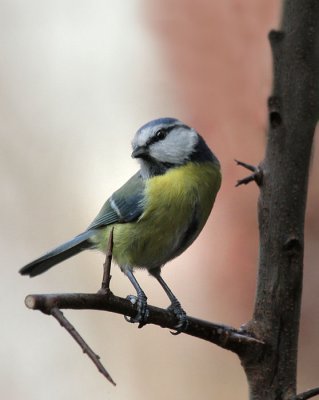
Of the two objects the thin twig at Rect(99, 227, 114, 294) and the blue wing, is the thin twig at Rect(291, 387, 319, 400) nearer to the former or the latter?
the thin twig at Rect(99, 227, 114, 294)


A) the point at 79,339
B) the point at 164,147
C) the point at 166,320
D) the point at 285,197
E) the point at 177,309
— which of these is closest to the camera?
the point at 79,339

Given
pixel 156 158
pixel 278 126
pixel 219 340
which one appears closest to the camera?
pixel 278 126

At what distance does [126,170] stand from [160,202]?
48 cm

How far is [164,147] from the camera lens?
4.64 feet

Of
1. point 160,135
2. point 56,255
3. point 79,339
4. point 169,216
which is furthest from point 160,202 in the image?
point 79,339

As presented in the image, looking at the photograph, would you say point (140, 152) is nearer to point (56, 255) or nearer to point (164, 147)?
point (164, 147)

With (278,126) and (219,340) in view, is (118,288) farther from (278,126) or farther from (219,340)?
(278,126)

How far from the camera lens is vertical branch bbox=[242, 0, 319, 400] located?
765mm

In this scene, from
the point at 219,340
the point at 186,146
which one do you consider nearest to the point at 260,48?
the point at 186,146

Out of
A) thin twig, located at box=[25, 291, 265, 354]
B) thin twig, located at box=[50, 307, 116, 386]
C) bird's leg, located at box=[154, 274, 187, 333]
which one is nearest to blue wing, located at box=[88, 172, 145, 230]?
bird's leg, located at box=[154, 274, 187, 333]

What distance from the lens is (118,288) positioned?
1.74 metres

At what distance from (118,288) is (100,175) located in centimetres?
29

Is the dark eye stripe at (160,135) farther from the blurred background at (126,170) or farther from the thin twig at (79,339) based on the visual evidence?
the thin twig at (79,339)

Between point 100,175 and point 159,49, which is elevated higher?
point 159,49
